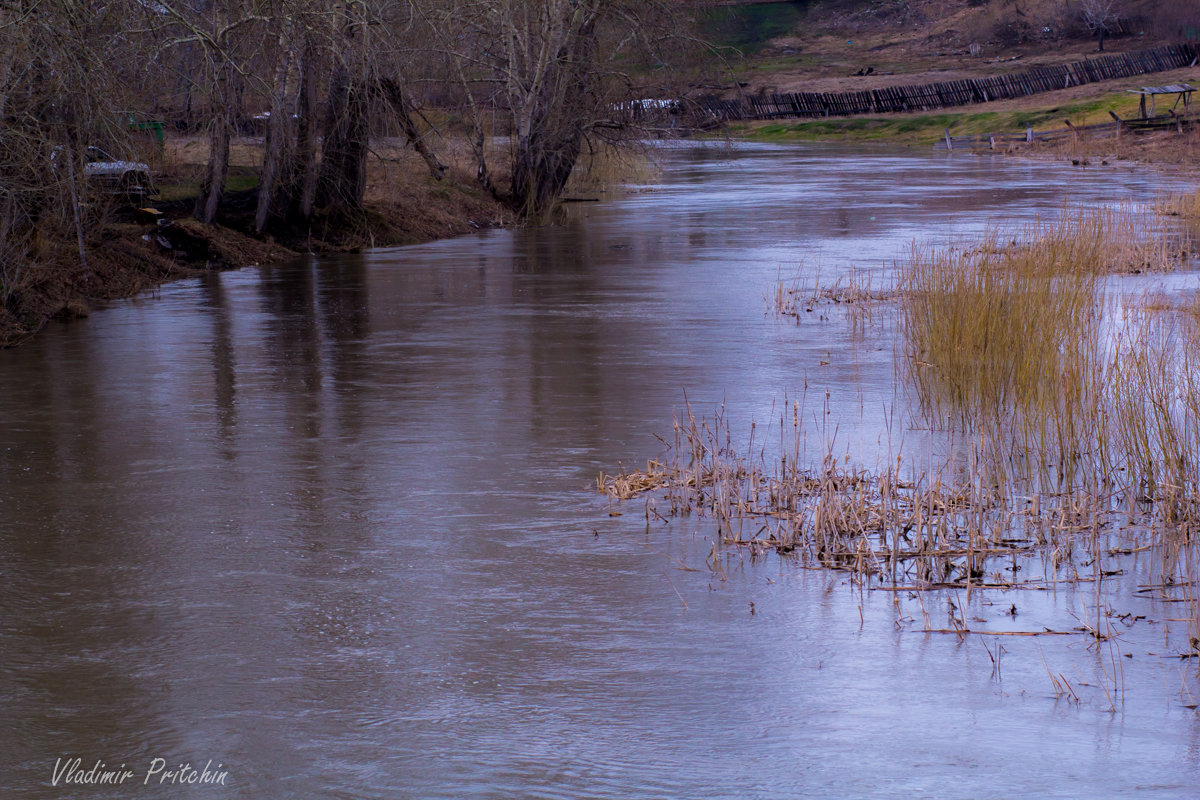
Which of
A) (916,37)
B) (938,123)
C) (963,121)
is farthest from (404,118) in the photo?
(916,37)

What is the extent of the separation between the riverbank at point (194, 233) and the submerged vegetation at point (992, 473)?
9.69 m

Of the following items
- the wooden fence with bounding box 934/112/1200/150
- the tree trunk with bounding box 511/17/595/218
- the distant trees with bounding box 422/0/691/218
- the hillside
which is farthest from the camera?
the hillside

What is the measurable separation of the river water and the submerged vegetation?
0.30 metres

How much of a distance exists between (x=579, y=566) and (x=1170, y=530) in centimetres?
339

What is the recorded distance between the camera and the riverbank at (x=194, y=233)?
58.2 ft

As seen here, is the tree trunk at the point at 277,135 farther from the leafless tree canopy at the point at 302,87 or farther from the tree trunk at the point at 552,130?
the tree trunk at the point at 552,130

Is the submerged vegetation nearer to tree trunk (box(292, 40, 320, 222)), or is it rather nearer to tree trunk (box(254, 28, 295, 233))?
tree trunk (box(254, 28, 295, 233))

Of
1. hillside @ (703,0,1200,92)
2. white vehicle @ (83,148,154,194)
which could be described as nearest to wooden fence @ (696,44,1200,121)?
hillside @ (703,0,1200,92)

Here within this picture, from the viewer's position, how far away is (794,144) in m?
71.8

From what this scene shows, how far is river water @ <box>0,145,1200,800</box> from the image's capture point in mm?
5625

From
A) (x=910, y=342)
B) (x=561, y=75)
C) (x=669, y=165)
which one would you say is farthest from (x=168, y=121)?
(x=669, y=165)

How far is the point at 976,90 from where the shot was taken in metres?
78.3

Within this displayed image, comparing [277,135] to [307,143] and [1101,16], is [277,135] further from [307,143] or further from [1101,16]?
[1101,16]

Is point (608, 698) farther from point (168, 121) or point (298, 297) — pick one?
point (168, 121)
